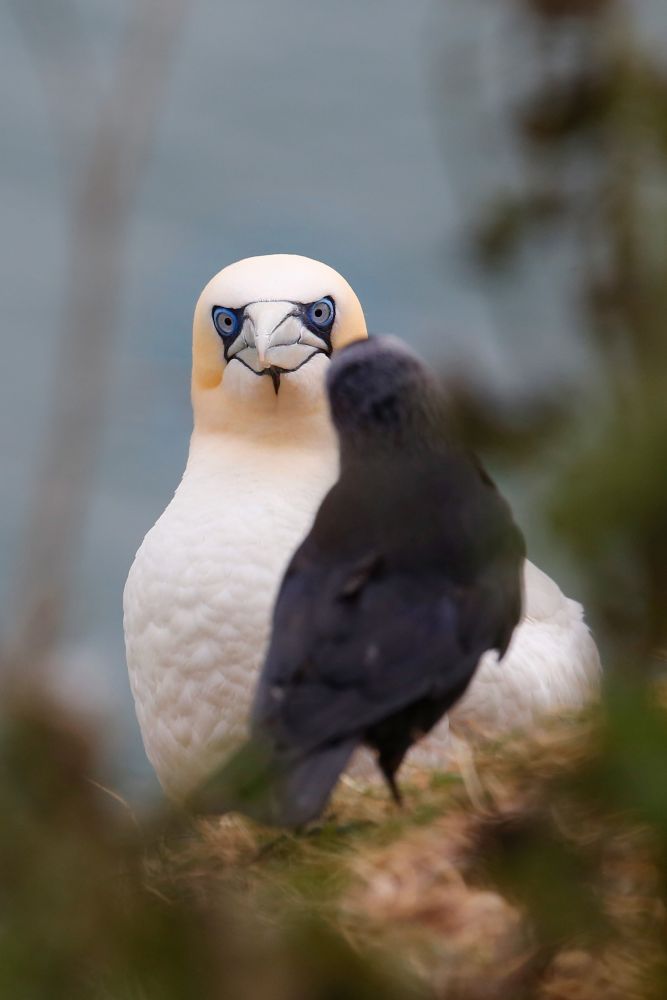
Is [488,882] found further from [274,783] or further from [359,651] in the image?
[359,651]

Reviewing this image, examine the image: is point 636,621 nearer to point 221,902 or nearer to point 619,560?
point 619,560

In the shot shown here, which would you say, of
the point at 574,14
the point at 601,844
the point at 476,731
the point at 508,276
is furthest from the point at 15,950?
the point at 476,731

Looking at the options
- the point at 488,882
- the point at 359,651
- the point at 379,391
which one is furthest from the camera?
the point at 379,391

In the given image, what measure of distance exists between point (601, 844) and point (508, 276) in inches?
17.1

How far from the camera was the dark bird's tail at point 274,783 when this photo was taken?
51.9 inches

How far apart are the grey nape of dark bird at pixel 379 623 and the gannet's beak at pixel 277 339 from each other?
1324mm

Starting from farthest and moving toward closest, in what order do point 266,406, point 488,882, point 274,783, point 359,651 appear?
point 266,406 → point 359,651 → point 274,783 → point 488,882

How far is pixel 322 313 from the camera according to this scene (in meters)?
4.92

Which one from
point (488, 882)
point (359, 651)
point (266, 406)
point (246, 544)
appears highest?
point (488, 882)

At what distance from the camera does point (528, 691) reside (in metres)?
4.87

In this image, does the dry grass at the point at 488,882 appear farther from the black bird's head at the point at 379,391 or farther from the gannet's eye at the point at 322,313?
the gannet's eye at the point at 322,313

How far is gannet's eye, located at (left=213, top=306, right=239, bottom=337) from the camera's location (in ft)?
16.3

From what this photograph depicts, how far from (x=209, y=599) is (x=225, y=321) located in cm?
89

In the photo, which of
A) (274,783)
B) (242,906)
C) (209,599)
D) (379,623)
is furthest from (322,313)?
(242,906)
